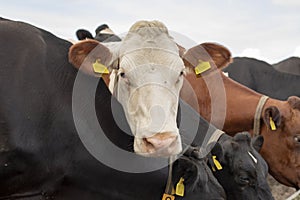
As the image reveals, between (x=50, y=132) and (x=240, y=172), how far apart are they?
5.70ft

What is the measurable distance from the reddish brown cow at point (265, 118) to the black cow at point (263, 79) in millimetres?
2203

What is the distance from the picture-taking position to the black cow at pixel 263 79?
28.3 ft

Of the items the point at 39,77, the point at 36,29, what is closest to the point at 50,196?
the point at 39,77

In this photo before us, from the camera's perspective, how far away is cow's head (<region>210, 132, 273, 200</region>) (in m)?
4.70

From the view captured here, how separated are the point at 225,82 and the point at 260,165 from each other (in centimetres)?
188

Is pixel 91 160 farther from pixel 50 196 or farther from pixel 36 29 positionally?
pixel 36 29

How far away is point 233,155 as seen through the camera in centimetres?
480

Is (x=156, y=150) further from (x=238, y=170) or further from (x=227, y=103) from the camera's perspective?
(x=227, y=103)

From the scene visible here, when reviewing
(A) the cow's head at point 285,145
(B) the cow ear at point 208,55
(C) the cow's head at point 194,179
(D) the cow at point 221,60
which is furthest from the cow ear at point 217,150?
(A) the cow's head at point 285,145

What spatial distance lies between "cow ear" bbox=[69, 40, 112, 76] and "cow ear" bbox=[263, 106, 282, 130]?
104 inches

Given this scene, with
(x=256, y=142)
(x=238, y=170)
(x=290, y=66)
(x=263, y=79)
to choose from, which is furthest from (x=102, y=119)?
(x=290, y=66)

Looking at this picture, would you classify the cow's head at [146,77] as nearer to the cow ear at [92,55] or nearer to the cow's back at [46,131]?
the cow ear at [92,55]

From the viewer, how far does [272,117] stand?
20.0 feet

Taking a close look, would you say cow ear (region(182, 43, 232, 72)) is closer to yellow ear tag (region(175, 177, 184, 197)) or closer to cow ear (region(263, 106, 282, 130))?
yellow ear tag (region(175, 177, 184, 197))
